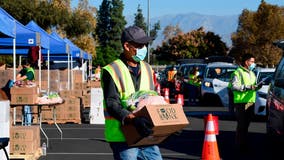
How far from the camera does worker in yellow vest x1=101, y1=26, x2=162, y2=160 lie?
5.79 metres

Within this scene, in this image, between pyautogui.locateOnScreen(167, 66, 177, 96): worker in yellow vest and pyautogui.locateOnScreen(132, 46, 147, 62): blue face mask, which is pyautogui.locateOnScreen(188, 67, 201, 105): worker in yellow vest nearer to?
pyautogui.locateOnScreen(167, 66, 177, 96): worker in yellow vest

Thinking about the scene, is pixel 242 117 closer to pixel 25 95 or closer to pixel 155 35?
pixel 25 95

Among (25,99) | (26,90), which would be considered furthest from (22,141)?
(26,90)

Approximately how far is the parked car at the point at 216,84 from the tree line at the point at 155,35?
1.78 metres

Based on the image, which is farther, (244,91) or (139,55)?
(244,91)

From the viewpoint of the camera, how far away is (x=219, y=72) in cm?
2634

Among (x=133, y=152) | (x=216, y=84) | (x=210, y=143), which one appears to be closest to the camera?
(x=133, y=152)

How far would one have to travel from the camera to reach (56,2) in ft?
186

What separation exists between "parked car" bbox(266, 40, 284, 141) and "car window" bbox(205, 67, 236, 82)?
13.3 m

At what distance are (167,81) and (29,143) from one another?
24.9m

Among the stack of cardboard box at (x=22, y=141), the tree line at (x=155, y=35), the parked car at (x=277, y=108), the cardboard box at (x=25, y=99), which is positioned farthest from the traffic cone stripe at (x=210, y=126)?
the tree line at (x=155, y=35)

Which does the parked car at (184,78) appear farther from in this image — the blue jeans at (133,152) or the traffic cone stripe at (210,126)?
the blue jeans at (133,152)

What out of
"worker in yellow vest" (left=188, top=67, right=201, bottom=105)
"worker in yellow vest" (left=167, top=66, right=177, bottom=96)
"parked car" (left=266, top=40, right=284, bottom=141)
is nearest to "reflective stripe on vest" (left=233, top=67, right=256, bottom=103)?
"parked car" (left=266, top=40, right=284, bottom=141)

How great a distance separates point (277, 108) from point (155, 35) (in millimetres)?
22459
